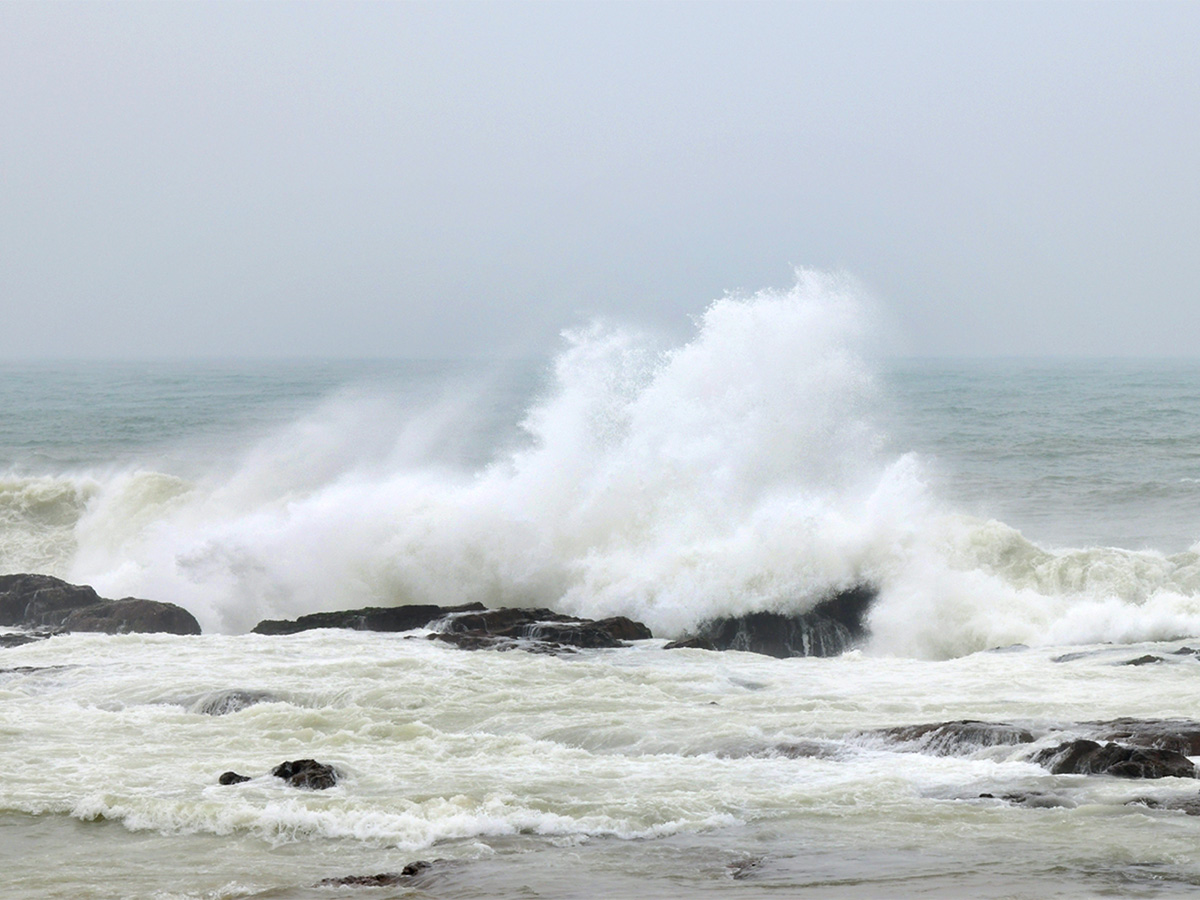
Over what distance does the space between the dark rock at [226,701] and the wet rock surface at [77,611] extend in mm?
5023

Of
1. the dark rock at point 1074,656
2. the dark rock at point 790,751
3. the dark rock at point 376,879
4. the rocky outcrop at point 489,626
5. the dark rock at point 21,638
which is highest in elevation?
the rocky outcrop at point 489,626

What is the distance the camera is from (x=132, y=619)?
55.1 ft

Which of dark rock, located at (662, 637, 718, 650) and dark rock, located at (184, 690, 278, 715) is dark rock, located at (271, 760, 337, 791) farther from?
dark rock, located at (662, 637, 718, 650)

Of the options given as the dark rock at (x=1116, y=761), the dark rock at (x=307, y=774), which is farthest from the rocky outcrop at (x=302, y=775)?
the dark rock at (x=1116, y=761)

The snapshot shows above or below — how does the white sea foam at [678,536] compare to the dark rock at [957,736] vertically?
above

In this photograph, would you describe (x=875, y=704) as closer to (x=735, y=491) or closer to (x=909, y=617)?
(x=909, y=617)

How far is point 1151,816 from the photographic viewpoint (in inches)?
317

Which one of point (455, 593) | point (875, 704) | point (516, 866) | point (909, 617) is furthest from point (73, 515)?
point (516, 866)

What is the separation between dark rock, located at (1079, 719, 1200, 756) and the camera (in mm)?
9711

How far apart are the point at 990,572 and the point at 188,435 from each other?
31.4m

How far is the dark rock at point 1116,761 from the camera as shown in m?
9.00

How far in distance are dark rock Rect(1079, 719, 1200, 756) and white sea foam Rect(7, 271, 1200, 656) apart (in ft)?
20.2

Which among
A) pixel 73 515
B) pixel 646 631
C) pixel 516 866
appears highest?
pixel 73 515

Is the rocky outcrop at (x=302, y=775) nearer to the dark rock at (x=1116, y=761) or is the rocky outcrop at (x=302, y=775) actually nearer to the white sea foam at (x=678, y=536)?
the dark rock at (x=1116, y=761)
